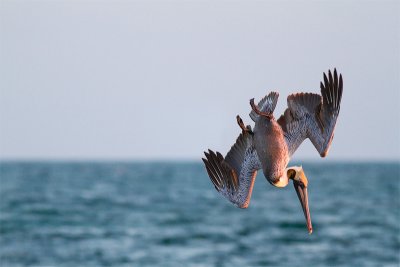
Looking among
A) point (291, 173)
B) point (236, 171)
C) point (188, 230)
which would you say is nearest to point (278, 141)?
point (291, 173)

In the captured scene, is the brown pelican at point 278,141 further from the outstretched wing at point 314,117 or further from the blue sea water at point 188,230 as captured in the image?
the blue sea water at point 188,230

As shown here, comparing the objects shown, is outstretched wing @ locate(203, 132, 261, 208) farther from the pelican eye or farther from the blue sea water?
the blue sea water

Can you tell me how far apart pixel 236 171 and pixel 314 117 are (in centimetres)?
159

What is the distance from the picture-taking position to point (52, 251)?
Answer: 37.9 meters

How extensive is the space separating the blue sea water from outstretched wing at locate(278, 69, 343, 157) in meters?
22.2

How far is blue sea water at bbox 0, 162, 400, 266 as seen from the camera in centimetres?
3675

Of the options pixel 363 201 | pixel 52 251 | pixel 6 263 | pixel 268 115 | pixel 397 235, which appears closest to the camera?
pixel 268 115

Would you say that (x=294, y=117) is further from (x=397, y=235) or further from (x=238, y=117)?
(x=397, y=235)

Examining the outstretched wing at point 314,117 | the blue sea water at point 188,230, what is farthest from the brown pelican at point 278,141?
the blue sea water at point 188,230

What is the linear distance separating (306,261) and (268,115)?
25535 mm

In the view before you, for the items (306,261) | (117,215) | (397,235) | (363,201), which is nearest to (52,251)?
(306,261)

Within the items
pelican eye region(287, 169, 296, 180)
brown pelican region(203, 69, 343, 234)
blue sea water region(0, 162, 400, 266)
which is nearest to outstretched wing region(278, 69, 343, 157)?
brown pelican region(203, 69, 343, 234)

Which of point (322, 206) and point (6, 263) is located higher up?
point (322, 206)

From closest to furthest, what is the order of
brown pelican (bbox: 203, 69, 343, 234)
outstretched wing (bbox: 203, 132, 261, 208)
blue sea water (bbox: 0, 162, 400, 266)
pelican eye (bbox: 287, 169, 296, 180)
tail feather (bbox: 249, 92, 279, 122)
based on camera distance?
brown pelican (bbox: 203, 69, 343, 234) → tail feather (bbox: 249, 92, 279, 122) → pelican eye (bbox: 287, 169, 296, 180) → outstretched wing (bbox: 203, 132, 261, 208) → blue sea water (bbox: 0, 162, 400, 266)
